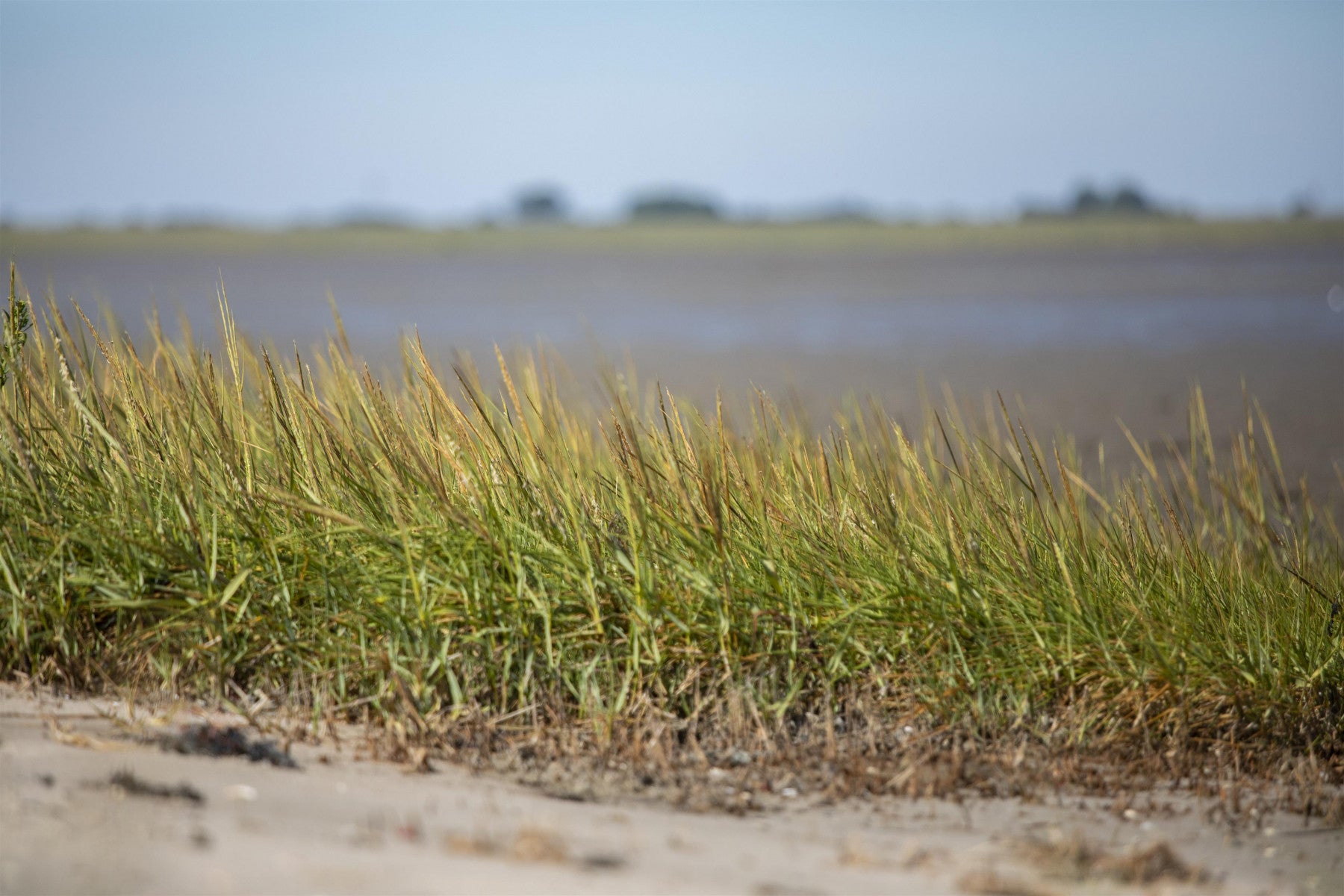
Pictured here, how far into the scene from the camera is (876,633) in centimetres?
317

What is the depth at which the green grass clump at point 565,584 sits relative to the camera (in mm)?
3010

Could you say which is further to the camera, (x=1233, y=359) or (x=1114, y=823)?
(x=1233, y=359)

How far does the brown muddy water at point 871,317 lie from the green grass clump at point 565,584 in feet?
1.92

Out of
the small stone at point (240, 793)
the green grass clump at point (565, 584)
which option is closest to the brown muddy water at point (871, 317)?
the green grass clump at point (565, 584)

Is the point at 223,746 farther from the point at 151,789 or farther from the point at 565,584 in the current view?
the point at 565,584

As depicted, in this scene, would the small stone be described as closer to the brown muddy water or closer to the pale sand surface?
the pale sand surface

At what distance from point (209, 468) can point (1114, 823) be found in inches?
97.7

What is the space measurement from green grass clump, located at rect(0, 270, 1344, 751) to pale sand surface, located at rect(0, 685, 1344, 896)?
0.28 metres

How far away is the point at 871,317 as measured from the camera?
1744 cm

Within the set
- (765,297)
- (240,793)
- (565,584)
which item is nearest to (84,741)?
(240,793)

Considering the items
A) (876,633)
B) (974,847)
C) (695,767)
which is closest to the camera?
(974,847)

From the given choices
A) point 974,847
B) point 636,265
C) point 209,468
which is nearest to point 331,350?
point 209,468

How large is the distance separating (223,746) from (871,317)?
50.9ft

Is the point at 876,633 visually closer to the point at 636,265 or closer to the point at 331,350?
the point at 331,350
